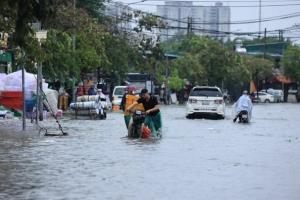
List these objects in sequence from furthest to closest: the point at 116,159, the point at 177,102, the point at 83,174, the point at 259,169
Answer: the point at 177,102 < the point at 116,159 < the point at 259,169 < the point at 83,174

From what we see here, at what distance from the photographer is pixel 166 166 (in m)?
16.3

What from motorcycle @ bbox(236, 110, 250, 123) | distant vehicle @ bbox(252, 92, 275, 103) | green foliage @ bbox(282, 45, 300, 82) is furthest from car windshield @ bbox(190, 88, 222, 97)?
green foliage @ bbox(282, 45, 300, 82)

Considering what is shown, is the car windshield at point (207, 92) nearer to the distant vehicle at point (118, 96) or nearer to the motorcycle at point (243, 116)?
the motorcycle at point (243, 116)

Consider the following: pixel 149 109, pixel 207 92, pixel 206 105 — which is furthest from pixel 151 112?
pixel 207 92

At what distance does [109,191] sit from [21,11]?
3325 mm

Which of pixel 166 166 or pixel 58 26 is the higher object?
pixel 58 26

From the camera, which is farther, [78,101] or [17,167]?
[78,101]

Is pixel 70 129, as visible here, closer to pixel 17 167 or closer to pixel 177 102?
pixel 17 167

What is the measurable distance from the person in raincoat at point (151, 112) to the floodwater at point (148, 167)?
1.82ft

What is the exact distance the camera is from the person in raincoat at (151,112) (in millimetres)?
24516

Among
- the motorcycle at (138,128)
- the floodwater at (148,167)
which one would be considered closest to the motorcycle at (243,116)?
the floodwater at (148,167)

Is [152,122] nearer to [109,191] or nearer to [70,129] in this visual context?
[70,129]

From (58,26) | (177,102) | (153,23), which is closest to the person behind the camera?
(58,26)

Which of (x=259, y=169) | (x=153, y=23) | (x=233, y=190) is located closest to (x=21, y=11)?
(x=233, y=190)
